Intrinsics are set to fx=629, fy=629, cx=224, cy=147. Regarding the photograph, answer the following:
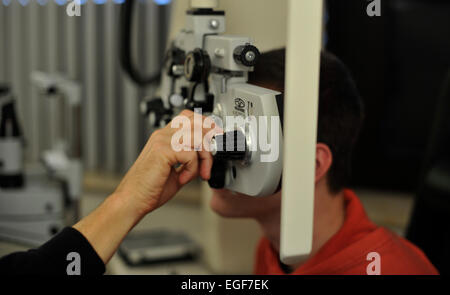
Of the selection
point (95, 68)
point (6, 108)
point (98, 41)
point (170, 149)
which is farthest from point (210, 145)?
point (95, 68)

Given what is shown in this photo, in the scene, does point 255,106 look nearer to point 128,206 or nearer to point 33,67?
point 128,206

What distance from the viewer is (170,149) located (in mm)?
755

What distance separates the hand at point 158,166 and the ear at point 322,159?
0.85 ft

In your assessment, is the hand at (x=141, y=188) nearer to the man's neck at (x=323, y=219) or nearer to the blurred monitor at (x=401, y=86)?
the man's neck at (x=323, y=219)

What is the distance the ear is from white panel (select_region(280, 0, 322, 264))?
1.04 ft

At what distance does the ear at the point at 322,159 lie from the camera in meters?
0.97

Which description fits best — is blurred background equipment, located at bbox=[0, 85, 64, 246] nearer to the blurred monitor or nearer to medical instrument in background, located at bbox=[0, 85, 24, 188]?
medical instrument in background, located at bbox=[0, 85, 24, 188]

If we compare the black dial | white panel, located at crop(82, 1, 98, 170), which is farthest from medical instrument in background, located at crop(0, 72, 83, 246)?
the black dial

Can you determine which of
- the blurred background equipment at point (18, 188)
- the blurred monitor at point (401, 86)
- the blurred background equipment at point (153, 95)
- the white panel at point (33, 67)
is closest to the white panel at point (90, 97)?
the blurred background equipment at point (153, 95)

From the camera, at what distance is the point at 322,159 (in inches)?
38.4

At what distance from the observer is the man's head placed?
96cm

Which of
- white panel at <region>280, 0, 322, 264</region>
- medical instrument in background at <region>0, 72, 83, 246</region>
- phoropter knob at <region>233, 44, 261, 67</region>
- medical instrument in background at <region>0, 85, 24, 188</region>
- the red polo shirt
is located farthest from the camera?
medical instrument in background at <region>0, 85, 24, 188</region>

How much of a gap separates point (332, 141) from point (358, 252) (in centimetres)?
18

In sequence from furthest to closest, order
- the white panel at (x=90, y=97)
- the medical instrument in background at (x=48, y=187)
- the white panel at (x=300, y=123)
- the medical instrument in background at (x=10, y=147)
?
the white panel at (x=90, y=97) < the medical instrument in background at (x=10, y=147) < the medical instrument in background at (x=48, y=187) < the white panel at (x=300, y=123)
